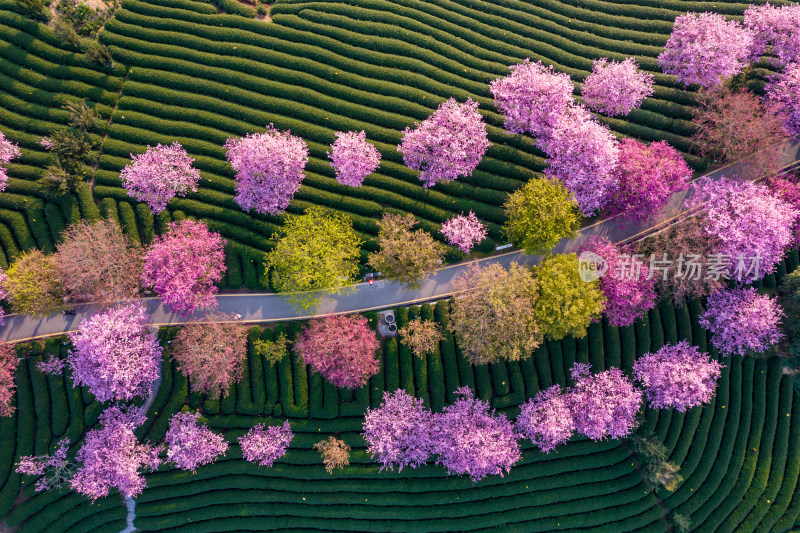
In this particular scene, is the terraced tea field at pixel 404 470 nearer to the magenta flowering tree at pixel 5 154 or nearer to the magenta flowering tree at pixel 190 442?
the magenta flowering tree at pixel 190 442

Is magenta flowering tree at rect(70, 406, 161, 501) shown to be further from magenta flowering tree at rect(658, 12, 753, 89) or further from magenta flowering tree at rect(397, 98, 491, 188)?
magenta flowering tree at rect(658, 12, 753, 89)

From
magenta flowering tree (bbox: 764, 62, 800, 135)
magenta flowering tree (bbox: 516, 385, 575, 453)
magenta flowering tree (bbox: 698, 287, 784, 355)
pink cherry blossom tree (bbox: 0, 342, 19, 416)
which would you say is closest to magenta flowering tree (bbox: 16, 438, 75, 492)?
pink cherry blossom tree (bbox: 0, 342, 19, 416)

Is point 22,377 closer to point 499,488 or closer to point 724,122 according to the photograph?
point 499,488

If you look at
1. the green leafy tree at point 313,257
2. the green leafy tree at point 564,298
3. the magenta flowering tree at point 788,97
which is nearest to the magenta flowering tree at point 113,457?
the green leafy tree at point 313,257

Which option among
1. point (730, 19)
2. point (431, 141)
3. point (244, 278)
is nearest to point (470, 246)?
point (431, 141)

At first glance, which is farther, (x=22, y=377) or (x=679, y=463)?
(x=679, y=463)

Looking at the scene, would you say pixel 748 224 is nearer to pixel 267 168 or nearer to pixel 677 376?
pixel 677 376
